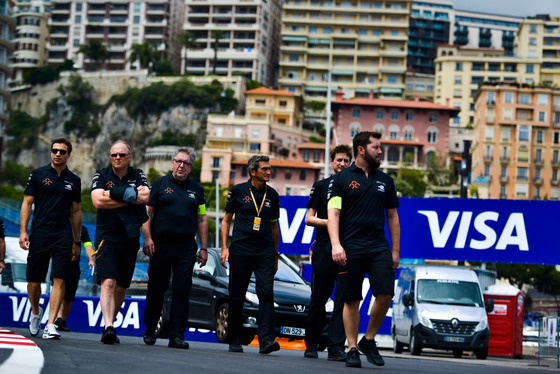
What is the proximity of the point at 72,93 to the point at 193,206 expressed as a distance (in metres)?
137

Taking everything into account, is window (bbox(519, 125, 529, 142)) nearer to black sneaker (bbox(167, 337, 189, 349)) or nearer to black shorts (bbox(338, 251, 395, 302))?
black sneaker (bbox(167, 337, 189, 349))

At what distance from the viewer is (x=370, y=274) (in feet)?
30.9

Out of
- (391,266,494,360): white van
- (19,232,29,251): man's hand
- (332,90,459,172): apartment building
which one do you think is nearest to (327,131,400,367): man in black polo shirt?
(19,232,29,251): man's hand

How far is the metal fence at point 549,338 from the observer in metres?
18.3

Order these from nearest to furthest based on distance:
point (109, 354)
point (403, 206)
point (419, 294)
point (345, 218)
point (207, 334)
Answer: point (109, 354) < point (345, 218) < point (207, 334) < point (403, 206) < point (419, 294)

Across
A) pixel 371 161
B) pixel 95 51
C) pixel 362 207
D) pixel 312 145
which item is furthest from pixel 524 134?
pixel 362 207

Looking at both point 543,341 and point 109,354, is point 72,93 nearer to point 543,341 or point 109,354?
point 543,341

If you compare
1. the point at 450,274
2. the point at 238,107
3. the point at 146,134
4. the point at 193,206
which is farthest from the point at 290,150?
the point at 193,206

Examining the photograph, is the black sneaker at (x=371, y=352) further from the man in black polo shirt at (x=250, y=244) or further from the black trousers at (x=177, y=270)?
the black trousers at (x=177, y=270)

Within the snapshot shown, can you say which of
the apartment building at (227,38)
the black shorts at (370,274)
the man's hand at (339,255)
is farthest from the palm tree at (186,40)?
the man's hand at (339,255)

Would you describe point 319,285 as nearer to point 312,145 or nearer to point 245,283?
point 245,283

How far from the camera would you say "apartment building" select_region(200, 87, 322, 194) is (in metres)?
123

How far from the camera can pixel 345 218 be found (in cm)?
958

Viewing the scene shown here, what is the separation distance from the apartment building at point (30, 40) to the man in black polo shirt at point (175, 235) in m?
163
